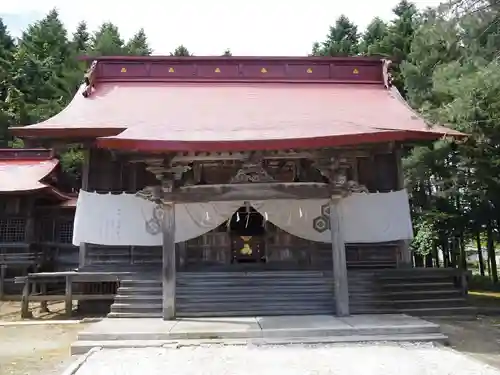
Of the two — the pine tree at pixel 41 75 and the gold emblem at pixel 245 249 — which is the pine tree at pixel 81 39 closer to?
the pine tree at pixel 41 75

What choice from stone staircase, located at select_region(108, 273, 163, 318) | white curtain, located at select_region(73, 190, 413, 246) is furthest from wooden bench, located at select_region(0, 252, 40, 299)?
stone staircase, located at select_region(108, 273, 163, 318)

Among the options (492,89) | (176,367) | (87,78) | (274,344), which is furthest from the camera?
(87,78)

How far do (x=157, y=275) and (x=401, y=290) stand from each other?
5174 millimetres

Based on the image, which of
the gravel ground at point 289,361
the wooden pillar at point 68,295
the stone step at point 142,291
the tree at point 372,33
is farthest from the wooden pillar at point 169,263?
the tree at point 372,33

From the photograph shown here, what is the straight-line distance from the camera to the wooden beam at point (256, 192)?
785 cm

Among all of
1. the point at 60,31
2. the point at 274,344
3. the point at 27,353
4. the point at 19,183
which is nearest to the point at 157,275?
the point at 27,353

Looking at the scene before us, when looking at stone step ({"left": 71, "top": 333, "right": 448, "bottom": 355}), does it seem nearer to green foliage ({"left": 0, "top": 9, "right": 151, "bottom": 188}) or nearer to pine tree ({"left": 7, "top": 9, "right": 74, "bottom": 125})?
green foliage ({"left": 0, "top": 9, "right": 151, "bottom": 188})

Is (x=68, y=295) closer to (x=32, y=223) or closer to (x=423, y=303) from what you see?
(x=32, y=223)

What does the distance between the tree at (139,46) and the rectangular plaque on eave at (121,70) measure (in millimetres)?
14468

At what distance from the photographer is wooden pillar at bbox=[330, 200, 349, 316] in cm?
780

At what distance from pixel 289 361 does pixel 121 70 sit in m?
10.5

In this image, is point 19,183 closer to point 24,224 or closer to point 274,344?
point 24,224

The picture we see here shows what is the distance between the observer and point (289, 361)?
546 centimetres

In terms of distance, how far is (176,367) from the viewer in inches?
208
